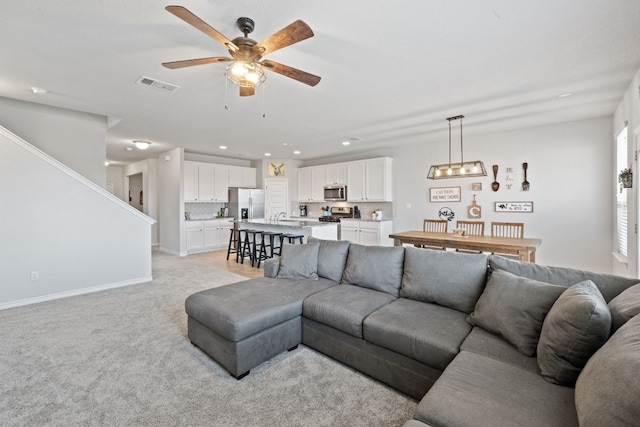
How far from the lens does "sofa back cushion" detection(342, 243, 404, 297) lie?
8.74 ft

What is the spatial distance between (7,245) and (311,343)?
4.06 metres

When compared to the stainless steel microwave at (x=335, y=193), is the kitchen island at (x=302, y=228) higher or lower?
lower

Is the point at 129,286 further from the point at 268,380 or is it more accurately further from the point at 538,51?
the point at 538,51

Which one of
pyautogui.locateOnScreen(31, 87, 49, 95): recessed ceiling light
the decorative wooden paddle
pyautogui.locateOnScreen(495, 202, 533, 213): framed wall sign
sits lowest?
pyautogui.locateOnScreen(495, 202, 533, 213): framed wall sign

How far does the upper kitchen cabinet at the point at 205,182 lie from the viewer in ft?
23.6

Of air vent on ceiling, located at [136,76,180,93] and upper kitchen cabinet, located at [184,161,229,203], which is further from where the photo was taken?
upper kitchen cabinet, located at [184,161,229,203]

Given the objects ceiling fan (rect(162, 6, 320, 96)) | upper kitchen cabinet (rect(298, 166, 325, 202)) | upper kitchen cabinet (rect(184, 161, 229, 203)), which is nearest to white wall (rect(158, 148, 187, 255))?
upper kitchen cabinet (rect(184, 161, 229, 203))

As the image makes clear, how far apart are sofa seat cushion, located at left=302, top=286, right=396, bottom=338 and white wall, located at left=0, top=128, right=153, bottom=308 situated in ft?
11.9

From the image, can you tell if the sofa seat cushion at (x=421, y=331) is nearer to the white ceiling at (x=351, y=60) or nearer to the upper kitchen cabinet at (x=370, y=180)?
the white ceiling at (x=351, y=60)

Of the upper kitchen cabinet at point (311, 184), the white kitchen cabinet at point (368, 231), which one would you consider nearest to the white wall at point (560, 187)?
the white kitchen cabinet at point (368, 231)

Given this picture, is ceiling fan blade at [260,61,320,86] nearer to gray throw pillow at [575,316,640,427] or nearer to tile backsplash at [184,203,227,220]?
gray throw pillow at [575,316,640,427]

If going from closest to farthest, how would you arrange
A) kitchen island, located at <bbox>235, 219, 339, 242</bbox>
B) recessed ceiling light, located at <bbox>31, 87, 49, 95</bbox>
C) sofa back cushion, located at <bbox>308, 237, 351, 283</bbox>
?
sofa back cushion, located at <bbox>308, 237, 351, 283</bbox>
recessed ceiling light, located at <bbox>31, 87, 49, 95</bbox>
kitchen island, located at <bbox>235, 219, 339, 242</bbox>

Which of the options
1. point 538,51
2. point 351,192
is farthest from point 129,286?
point 538,51

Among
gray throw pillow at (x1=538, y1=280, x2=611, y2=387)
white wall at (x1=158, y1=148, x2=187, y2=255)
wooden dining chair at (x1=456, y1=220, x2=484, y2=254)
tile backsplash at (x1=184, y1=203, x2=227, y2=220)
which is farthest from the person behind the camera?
tile backsplash at (x1=184, y1=203, x2=227, y2=220)
